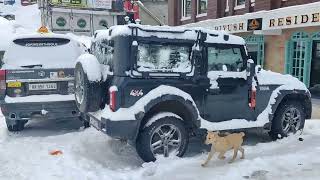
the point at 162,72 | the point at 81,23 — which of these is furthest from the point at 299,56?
the point at 81,23

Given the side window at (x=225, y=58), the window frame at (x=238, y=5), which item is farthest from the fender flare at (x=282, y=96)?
the window frame at (x=238, y=5)

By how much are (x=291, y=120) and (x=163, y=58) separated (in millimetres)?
3060

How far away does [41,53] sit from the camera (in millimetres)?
8570

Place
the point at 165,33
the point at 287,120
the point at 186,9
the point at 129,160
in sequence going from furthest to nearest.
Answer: the point at 186,9 → the point at 287,120 → the point at 129,160 → the point at 165,33

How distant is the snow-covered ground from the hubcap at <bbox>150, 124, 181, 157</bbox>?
16cm

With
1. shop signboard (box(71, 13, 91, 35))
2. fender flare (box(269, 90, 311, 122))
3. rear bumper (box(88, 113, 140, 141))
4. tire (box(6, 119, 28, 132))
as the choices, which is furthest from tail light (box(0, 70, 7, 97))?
shop signboard (box(71, 13, 91, 35))

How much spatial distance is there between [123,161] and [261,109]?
2698 mm

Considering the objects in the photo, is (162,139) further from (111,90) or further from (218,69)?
(218,69)

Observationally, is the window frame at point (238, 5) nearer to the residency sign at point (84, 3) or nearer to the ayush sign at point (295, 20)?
the ayush sign at point (295, 20)

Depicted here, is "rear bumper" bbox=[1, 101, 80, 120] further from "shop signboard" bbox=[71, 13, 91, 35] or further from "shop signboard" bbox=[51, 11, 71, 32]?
"shop signboard" bbox=[71, 13, 91, 35]

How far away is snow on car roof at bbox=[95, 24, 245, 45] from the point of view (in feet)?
20.9

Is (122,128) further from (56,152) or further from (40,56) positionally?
(40,56)

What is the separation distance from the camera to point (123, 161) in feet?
22.0

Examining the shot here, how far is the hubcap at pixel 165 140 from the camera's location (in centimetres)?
648
